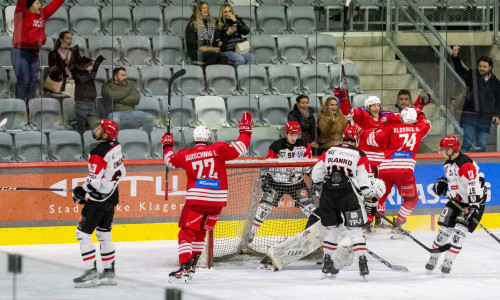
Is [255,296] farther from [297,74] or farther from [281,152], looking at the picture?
[297,74]

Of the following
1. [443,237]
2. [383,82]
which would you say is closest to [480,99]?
[383,82]

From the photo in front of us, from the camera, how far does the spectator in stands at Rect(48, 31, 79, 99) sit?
10.2 metres

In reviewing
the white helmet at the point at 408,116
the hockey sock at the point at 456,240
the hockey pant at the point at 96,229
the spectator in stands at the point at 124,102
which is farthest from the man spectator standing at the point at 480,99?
the hockey pant at the point at 96,229

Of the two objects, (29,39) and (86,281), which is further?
(29,39)

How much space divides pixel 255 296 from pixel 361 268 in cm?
99

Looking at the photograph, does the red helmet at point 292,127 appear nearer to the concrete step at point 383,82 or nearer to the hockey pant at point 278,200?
the hockey pant at point 278,200

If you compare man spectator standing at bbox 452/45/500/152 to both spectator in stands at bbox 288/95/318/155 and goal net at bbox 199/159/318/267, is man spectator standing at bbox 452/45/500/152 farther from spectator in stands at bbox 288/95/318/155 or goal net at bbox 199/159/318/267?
goal net at bbox 199/159/318/267

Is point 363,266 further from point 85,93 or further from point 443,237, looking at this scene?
point 85,93

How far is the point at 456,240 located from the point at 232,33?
137 inches

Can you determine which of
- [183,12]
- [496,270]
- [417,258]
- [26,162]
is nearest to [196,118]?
[183,12]

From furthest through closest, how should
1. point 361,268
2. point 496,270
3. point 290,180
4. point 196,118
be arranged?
point 196,118 < point 290,180 < point 496,270 < point 361,268

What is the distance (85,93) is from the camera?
33.7ft

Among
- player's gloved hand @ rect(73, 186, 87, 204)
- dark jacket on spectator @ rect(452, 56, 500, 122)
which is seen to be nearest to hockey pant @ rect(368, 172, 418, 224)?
dark jacket on spectator @ rect(452, 56, 500, 122)

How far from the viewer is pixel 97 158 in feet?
25.8
